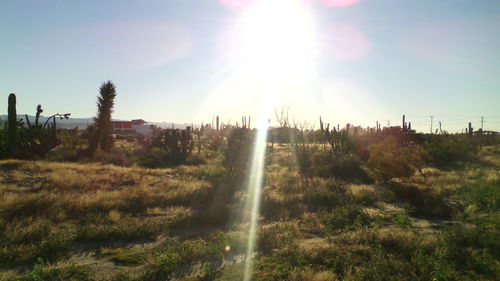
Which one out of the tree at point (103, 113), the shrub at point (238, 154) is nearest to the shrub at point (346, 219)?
the shrub at point (238, 154)

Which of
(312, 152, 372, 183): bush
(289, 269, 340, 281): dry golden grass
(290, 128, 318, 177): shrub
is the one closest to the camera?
(289, 269, 340, 281): dry golden grass

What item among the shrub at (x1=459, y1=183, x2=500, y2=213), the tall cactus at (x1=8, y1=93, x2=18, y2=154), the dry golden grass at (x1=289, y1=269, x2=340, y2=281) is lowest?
the dry golden grass at (x1=289, y1=269, x2=340, y2=281)

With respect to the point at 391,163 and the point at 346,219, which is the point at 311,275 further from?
the point at 391,163

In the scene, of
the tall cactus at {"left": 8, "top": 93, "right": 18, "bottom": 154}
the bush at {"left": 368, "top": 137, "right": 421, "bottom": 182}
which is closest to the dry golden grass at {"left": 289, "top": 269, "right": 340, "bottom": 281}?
the bush at {"left": 368, "top": 137, "right": 421, "bottom": 182}

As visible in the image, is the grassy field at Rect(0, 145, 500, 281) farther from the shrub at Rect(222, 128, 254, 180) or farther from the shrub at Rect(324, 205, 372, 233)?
the shrub at Rect(222, 128, 254, 180)

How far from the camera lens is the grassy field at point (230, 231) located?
548 centimetres

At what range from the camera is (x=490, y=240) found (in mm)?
6523

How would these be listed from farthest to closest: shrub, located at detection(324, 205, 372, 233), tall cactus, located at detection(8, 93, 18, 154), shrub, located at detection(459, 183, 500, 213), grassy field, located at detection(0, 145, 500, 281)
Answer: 1. tall cactus, located at detection(8, 93, 18, 154)
2. shrub, located at detection(459, 183, 500, 213)
3. shrub, located at detection(324, 205, 372, 233)
4. grassy field, located at detection(0, 145, 500, 281)

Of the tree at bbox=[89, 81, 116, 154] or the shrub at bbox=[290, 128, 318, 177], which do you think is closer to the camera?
the shrub at bbox=[290, 128, 318, 177]

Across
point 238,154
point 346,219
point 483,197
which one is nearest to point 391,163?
point 483,197

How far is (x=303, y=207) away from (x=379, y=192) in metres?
3.43

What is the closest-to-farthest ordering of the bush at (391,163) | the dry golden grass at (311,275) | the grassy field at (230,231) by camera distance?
the dry golden grass at (311,275) < the grassy field at (230,231) < the bush at (391,163)

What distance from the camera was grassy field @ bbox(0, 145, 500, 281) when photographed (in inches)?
216

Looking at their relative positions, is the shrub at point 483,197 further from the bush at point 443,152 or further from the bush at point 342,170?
the bush at point 443,152
